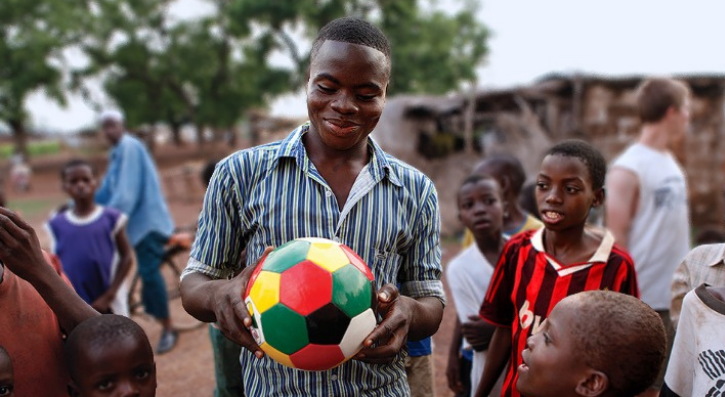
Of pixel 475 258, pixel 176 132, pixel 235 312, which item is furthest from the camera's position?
pixel 176 132

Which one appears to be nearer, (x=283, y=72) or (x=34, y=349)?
(x=34, y=349)

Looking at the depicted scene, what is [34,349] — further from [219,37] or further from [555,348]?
[219,37]

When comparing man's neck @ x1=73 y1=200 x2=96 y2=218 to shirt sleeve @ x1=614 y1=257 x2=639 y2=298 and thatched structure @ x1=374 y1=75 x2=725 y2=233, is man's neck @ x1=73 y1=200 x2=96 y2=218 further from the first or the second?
thatched structure @ x1=374 y1=75 x2=725 y2=233

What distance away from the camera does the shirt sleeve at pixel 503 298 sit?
7.68ft

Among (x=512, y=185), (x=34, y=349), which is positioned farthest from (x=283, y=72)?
(x=34, y=349)

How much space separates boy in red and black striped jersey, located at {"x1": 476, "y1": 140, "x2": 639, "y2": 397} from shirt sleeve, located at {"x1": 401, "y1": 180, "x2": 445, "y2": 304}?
59 centimetres

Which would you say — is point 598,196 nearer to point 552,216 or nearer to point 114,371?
point 552,216

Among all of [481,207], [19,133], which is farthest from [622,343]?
[19,133]

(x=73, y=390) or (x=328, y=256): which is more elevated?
(x=328, y=256)

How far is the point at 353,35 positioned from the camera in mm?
1549

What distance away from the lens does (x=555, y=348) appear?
1.68 m

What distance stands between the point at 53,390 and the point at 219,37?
2555cm

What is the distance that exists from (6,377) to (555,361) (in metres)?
1.57

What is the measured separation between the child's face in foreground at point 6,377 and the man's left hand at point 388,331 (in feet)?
3.32
